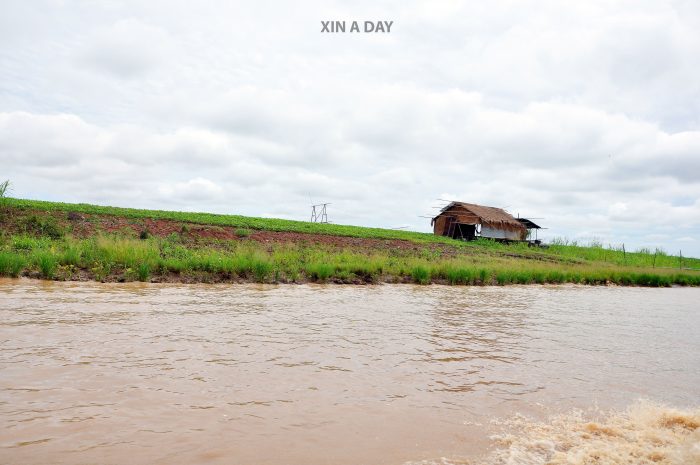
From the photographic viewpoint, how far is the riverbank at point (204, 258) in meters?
10.2

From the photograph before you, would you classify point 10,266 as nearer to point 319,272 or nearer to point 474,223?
point 319,272

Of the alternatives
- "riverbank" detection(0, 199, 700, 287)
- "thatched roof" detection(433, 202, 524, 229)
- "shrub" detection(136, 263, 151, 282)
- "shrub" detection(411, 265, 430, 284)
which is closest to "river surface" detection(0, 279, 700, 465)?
"shrub" detection(136, 263, 151, 282)

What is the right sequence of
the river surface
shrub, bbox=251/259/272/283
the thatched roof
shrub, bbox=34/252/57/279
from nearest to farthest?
the river surface → shrub, bbox=34/252/57/279 → shrub, bbox=251/259/272/283 → the thatched roof

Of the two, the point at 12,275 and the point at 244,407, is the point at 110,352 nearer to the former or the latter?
the point at 244,407

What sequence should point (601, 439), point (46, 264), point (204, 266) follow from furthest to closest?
point (204, 266), point (46, 264), point (601, 439)

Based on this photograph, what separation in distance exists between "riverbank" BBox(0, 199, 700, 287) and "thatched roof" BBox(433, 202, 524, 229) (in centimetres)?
1425

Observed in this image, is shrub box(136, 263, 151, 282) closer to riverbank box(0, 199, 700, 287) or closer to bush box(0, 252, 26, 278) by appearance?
riverbank box(0, 199, 700, 287)

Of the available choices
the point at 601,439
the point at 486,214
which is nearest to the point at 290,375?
the point at 601,439

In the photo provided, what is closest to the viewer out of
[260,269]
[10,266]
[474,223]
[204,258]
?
[10,266]

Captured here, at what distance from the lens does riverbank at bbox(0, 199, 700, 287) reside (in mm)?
10188

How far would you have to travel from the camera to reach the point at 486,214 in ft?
120

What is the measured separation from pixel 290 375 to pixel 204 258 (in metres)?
7.97

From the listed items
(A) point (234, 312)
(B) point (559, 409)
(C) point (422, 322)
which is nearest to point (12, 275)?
(A) point (234, 312)

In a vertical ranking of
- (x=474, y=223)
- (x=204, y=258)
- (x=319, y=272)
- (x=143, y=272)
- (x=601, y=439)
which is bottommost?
(x=601, y=439)
